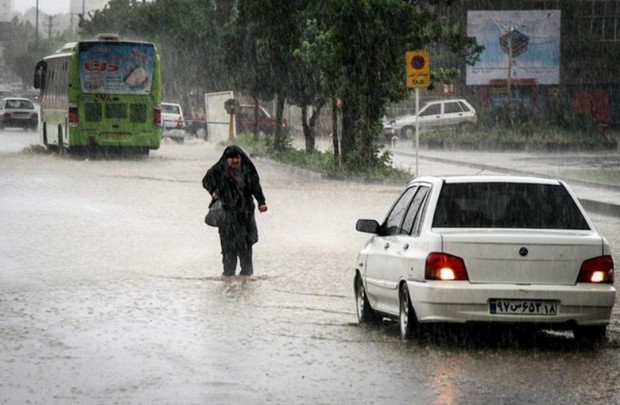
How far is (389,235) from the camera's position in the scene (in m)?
12.0

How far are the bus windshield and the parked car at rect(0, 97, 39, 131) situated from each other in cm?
3186

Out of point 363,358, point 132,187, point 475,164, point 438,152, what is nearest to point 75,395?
point 363,358

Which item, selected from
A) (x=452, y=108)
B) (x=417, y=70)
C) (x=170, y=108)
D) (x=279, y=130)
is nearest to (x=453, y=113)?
(x=452, y=108)

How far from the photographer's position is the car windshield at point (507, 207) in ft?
36.2

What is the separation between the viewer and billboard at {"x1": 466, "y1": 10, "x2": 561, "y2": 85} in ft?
248

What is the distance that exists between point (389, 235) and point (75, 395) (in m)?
3.75

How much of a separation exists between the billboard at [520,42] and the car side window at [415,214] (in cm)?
6440

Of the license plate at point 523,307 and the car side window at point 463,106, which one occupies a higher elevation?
the license plate at point 523,307

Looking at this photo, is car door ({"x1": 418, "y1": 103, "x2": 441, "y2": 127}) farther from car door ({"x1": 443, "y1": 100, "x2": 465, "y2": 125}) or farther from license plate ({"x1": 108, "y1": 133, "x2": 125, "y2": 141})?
license plate ({"x1": 108, "y1": 133, "x2": 125, "y2": 141})

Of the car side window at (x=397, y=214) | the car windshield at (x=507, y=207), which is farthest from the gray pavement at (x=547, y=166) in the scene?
the car windshield at (x=507, y=207)

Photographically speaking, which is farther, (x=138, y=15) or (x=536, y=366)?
(x=138, y=15)

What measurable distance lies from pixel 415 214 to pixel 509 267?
1.12 m

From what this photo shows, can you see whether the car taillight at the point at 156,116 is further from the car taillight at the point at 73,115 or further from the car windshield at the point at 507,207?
the car windshield at the point at 507,207

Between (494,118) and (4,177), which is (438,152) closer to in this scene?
(494,118)
